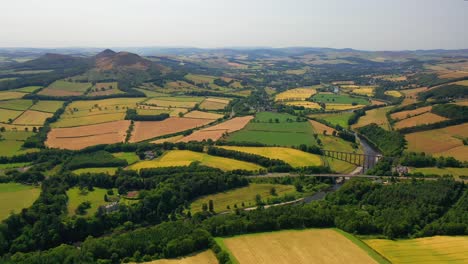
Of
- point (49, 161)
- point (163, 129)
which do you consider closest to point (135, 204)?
point (49, 161)

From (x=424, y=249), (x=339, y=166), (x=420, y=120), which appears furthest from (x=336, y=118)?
(x=424, y=249)

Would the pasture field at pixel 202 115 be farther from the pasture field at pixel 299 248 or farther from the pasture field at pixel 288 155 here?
the pasture field at pixel 299 248

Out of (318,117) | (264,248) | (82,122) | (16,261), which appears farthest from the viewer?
(318,117)

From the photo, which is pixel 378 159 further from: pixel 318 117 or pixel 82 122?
pixel 82 122

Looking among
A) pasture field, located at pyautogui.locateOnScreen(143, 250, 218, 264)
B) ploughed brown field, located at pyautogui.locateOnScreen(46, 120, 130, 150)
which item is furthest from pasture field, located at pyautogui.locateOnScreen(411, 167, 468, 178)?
ploughed brown field, located at pyautogui.locateOnScreen(46, 120, 130, 150)

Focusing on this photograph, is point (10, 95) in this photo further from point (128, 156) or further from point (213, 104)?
point (128, 156)

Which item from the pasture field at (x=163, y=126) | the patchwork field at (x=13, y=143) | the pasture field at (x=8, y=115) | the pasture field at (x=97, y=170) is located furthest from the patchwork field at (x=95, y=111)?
the pasture field at (x=97, y=170)

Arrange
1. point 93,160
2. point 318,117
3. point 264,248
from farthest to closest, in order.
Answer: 1. point 318,117
2. point 93,160
3. point 264,248
